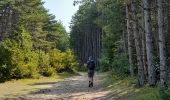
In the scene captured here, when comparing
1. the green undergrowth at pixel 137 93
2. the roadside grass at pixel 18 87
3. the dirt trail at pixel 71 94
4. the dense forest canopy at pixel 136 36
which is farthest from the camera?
the roadside grass at pixel 18 87

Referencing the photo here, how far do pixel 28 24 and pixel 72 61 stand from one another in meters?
9.83

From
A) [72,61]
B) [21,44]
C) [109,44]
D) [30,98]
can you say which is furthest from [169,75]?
[72,61]

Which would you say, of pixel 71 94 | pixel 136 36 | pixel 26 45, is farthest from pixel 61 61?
pixel 136 36

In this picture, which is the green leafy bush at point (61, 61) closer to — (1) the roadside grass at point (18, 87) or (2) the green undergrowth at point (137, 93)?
(1) the roadside grass at point (18, 87)

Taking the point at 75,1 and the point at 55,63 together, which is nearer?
the point at 75,1

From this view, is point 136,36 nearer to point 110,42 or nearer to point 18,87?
point 18,87

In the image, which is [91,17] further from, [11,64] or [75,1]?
[75,1]

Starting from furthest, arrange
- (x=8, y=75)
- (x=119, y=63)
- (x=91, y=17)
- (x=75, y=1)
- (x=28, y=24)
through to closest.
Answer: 1. (x=91, y=17)
2. (x=28, y=24)
3. (x=8, y=75)
4. (x=119, y=63)
5. (x=75, y=1)

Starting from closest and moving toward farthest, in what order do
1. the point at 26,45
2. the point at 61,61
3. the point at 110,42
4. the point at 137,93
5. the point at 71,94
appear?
the point at 137,93 → the point at 71,94 → the point at 26,45 → the point at 110,42 → the point at 61,61

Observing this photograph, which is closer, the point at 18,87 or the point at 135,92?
the point at 135,92

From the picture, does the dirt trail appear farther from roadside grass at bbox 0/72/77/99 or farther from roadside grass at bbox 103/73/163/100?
roadside grass at bbox 0/72/77/99

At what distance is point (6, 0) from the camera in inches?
2164

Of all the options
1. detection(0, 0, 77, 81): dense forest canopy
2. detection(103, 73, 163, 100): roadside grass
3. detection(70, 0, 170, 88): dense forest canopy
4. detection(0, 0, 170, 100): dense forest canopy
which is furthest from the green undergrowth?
detection(0, 0, 77, 81): dense forest canopy

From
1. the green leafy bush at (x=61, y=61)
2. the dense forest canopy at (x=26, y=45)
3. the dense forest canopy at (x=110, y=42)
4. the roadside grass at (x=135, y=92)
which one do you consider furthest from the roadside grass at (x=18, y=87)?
the green leafy bush at (x=61, y=61)
